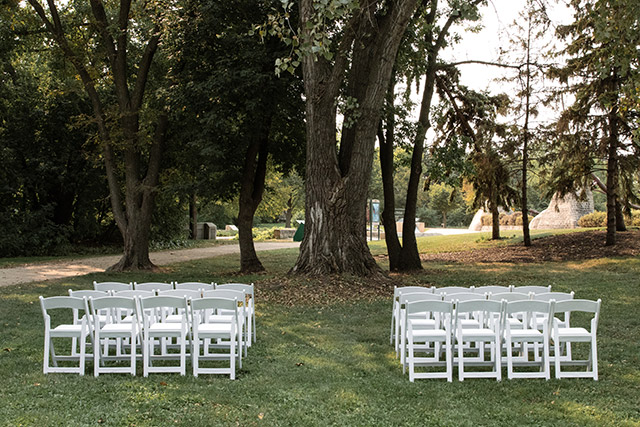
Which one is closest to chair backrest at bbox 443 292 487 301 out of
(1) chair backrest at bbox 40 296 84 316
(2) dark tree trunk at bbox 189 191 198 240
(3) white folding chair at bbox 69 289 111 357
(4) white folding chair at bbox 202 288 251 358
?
(4) white folding chair at bbox 202 288 251 358

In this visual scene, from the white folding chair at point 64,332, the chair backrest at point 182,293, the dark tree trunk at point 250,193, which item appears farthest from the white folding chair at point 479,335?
the dark tree trunk at point 250,193

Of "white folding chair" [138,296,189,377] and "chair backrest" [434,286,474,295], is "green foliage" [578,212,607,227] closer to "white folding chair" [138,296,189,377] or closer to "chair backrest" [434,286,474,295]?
"chair backrest" [434,286,474,295]

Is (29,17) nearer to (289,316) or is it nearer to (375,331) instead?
(289,316)

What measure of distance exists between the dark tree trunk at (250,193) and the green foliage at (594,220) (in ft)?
71.9

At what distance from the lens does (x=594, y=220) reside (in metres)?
33.0

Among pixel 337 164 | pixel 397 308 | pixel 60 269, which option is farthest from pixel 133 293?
pixel 60 269

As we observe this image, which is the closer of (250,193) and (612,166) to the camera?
(250,193)

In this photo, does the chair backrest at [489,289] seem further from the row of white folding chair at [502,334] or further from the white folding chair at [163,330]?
the white folding chair at [163,330]

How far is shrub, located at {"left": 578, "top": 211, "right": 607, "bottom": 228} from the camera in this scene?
1283 inches

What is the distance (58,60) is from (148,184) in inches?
239

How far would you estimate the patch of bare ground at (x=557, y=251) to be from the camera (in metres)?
21.1

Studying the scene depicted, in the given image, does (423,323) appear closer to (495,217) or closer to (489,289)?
(489,289)

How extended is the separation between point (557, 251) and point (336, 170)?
12.7m

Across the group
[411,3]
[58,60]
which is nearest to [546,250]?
[411,3]
